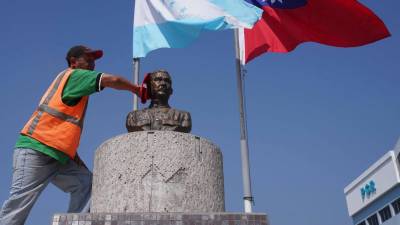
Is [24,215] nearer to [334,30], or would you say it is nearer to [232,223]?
[232,223]

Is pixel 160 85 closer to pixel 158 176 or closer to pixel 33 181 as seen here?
pixel 158 176

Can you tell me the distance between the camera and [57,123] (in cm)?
450

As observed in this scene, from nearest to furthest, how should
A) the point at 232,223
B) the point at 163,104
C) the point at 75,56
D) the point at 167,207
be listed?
1. the point at 232,223
2. the point at 167,207
3. the point at 75,56
4. the point at 163,104

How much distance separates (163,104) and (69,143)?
143 centimetres

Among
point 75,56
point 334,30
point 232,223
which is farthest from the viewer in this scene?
point 334,30

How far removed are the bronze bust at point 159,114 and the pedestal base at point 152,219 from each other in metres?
1.22

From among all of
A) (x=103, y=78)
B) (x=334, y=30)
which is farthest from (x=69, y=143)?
(x=334, y=30)

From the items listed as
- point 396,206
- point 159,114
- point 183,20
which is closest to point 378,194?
point 396,206

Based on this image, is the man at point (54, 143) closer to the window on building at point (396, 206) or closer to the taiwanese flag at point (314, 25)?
the taiwanese flag at point (314, 25)

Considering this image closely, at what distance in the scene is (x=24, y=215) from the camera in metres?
4.31

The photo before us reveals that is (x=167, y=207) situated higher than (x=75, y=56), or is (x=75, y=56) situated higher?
(x=75, y=56)

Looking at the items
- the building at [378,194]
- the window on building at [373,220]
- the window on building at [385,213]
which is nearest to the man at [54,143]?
the building at [378,194]

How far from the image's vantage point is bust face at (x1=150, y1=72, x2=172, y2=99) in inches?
221

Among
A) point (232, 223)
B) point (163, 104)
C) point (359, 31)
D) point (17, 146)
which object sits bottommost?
point (232, 223)
